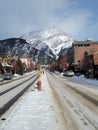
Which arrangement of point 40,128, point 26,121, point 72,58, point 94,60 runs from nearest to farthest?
point 40,128, point 26,121, point 94,60, point 72,58

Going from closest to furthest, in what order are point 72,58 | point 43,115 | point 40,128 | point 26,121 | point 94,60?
point 40,128
point 26,121
point 43,115
point 94,60
point 72,58

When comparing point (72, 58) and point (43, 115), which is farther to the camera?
point (72, 58)

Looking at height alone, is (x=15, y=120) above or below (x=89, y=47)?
below

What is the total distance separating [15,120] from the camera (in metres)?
12.3

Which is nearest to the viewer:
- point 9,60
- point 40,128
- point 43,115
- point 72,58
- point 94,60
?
point 40,128

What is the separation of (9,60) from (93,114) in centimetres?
14811

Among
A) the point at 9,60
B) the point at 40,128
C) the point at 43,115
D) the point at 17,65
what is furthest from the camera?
the point at 9,60

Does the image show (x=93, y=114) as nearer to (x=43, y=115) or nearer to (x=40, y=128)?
(x=43, y=115)

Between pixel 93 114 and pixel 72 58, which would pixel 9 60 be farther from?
pixel 93 114

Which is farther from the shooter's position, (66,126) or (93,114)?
(93,114)

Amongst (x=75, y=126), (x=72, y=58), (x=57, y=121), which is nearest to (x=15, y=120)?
(x=57, y=121)

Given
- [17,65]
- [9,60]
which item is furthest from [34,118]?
[9,60]

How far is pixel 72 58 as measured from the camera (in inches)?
7037

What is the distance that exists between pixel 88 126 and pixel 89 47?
171 meters
